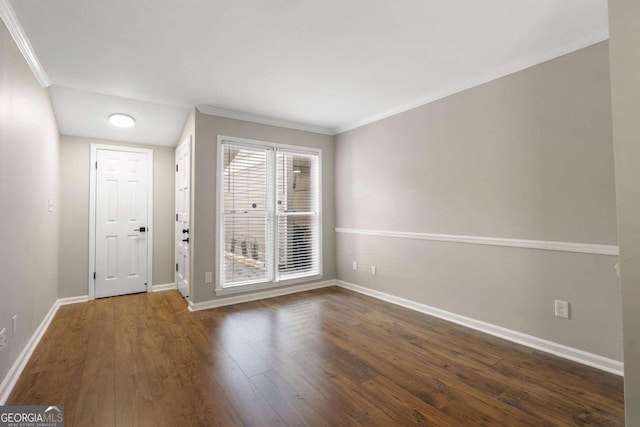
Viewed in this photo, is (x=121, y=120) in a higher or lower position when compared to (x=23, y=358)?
higher

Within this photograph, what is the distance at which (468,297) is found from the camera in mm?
2934

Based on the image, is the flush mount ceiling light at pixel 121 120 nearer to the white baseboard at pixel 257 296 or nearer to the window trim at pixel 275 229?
the window trim at pixel 275 229

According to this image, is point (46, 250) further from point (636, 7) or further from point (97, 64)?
point (636, 7)

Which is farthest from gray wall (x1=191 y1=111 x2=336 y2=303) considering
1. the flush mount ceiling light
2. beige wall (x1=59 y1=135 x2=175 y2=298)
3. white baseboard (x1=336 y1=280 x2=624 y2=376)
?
white baseboard (x1=336 y1=280 x2=624 y2=376)

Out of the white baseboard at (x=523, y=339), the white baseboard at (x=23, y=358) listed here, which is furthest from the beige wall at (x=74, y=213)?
the white baseboard at (x=523, y=339)

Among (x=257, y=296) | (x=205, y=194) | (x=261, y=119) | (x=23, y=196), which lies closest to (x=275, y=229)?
(x=257, y=296)

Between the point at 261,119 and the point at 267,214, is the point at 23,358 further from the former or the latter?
the point at 261,119

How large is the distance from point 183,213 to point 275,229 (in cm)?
125

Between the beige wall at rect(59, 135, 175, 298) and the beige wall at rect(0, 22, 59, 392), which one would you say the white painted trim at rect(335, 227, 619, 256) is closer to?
the beige wall at rect(0, 22, 59, 392)

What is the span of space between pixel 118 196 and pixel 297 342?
10.9 feet

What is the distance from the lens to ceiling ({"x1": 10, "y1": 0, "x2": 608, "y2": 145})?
188 centimetres

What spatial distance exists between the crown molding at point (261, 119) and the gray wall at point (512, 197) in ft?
3.23

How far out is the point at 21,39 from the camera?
208 centimetres

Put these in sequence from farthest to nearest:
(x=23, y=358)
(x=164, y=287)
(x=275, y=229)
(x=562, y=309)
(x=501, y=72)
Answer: (x=164, y=287) → (x=275, y=229) → (x=501, y=72) → (x=562, y=309) → (x=23, y=358)
